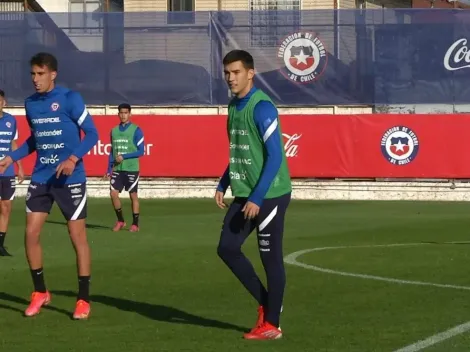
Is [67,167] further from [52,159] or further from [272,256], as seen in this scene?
[272,256]

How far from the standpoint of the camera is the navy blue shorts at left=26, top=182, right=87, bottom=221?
33.3 ft

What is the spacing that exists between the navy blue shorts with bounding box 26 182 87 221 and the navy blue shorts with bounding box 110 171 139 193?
32.7ft

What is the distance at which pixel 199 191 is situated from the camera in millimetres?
28422

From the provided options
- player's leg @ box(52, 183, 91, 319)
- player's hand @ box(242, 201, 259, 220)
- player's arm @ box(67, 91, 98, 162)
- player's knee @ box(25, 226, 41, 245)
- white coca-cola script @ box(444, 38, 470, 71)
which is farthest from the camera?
white coca-cola script @ box(444, 38, 470, 71)

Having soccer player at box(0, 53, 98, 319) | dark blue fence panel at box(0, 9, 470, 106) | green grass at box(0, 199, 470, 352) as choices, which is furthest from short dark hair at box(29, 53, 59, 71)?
dark blue fence panel at box(0, 9, 470, 106)

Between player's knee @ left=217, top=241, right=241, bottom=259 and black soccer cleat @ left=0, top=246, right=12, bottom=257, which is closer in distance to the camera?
player's knee @ left=217, top=241, right=241, bottom=259

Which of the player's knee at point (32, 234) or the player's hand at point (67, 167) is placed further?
the player's knee at point (32, 234)

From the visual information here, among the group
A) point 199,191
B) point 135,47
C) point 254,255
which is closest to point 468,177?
point 199,191

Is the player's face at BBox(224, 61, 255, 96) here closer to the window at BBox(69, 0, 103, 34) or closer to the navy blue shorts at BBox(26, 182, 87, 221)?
the navy blue shorts at BBox(26, 182, 87, 221)

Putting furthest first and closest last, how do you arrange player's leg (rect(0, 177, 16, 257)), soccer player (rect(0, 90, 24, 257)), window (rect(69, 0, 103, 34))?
1. window (rect(69, 0, 103, 34))
2. player's leg (rect(0, 177, 16, 257))
3. soccer player (rect(0, 90, 24, 257))

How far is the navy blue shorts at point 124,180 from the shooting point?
66.3 feet

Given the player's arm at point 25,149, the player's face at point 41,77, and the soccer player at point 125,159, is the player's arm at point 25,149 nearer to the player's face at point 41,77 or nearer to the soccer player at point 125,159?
the player's face at point 41,77

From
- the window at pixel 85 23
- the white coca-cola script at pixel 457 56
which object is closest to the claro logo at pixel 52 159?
the white coca-cola script at pixel 457 56

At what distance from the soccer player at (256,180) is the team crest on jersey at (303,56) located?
64.5ft
